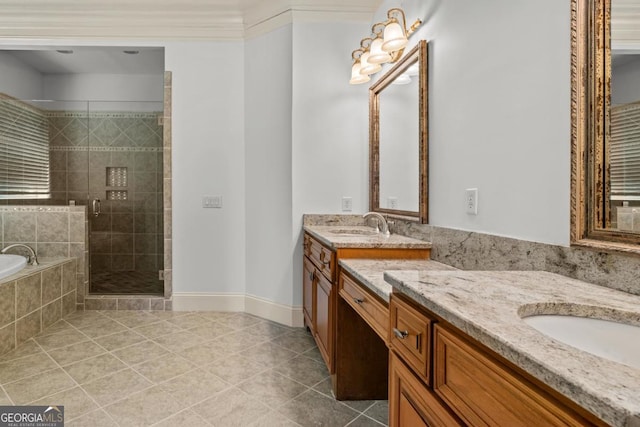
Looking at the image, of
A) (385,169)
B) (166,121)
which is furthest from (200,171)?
(385,169)

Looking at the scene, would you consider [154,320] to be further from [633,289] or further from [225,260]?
[633,289]

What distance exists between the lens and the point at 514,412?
22.3 inches

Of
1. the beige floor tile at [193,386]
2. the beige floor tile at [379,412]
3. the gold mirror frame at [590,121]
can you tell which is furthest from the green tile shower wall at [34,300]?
the gold mirror frame at [590,121]

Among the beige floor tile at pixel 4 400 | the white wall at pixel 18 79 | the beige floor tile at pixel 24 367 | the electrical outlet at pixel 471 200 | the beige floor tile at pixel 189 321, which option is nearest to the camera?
the electrical outlet at pixel 471 200

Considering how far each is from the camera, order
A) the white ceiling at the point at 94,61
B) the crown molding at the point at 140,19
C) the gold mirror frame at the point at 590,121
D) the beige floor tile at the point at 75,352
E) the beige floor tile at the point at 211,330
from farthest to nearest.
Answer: the white ceiling at the point at 94,61 < the crown molding at the point at 140,19 < the beige floor tile at the point at 211,330 < the beige floor tile at the point at 75,352 < the gold mirror frame at the point at 590,121

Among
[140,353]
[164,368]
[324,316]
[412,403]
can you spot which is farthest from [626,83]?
[140,353]

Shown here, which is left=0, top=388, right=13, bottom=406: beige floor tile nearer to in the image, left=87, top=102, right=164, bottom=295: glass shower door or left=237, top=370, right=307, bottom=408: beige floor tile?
left=237, top=370, right=307, bottom=408: beige floor tile

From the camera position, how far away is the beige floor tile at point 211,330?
2.71 meters

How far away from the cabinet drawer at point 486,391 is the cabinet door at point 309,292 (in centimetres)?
161

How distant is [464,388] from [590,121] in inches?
31.8

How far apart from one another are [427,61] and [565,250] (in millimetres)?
1274

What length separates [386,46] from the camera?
82.0 inches

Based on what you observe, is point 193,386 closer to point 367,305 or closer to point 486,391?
point 367,305

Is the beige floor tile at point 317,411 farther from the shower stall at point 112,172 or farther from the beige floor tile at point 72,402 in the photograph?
the shower stall at point 112,172
